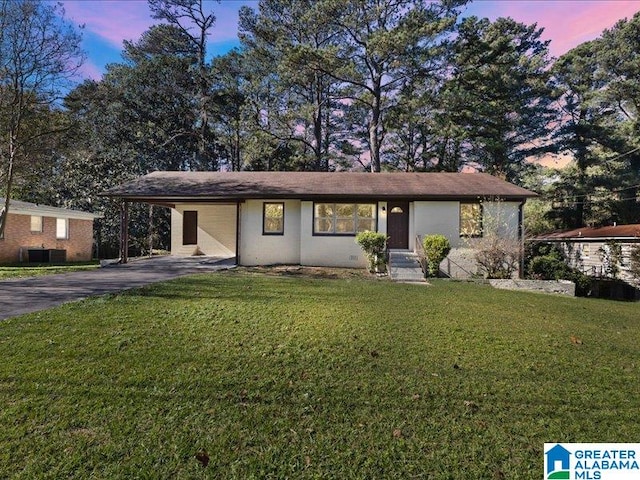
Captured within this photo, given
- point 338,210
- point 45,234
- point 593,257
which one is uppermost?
point 338,210

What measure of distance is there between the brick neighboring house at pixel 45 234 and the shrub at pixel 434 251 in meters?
18.5

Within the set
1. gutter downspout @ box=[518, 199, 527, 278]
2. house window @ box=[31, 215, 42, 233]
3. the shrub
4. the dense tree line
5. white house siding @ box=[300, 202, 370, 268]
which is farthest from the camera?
the dense tree line

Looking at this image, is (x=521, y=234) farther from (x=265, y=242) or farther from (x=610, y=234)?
(x=265, y=242)

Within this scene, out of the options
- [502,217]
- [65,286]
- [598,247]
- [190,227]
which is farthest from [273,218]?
[598,247]

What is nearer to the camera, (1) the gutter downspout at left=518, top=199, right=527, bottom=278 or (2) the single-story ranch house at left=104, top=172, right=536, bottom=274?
(1) the gutter downspout at left=518, top=199, right=527, bottom=278

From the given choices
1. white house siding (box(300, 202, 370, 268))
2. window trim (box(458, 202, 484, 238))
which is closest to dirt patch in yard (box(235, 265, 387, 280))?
white house siding (box(300, 202, 370, 268))

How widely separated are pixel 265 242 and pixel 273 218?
103 centimetres

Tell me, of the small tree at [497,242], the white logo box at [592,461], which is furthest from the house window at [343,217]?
the white logo box at [592,461]

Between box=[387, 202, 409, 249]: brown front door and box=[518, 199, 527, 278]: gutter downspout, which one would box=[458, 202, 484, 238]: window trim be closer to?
box=[518, 199, 527, 278]: gutter downspout

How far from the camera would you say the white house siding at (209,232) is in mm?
17641

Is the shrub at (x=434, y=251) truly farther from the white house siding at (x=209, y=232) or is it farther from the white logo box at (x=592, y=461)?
the white house siding at (x=209, y=232)

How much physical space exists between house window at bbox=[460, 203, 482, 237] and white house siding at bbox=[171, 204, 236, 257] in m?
10.6

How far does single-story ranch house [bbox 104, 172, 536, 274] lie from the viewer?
13.4 m

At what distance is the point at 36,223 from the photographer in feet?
60.7
